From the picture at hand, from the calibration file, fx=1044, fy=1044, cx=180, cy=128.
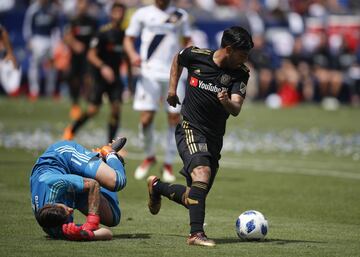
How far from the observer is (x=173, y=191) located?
10.5m

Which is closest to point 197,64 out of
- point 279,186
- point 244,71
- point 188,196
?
point 244,71

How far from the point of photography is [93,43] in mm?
18844

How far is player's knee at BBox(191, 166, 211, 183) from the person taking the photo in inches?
396

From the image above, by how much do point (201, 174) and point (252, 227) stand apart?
71cm

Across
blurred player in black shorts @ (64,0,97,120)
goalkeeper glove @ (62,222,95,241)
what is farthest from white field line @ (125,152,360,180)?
goalkeeper glove @ (62,222,95,241)

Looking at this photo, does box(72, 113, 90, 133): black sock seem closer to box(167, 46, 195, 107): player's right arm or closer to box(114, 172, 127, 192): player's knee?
box(167, 46, 195, 107): player's right arm

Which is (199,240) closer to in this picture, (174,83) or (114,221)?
(114,221)

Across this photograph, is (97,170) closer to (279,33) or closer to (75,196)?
(75,196)

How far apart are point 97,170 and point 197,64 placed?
1501 mm

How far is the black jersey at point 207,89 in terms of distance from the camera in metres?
10.3

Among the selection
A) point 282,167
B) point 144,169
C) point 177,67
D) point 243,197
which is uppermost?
point 177,67

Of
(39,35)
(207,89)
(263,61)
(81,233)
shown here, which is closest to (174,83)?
(207,89)

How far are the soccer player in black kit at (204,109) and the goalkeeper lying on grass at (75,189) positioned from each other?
54 cm

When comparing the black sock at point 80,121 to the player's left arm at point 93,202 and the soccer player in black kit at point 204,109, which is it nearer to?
the soccer player in black kit at point 204,109
